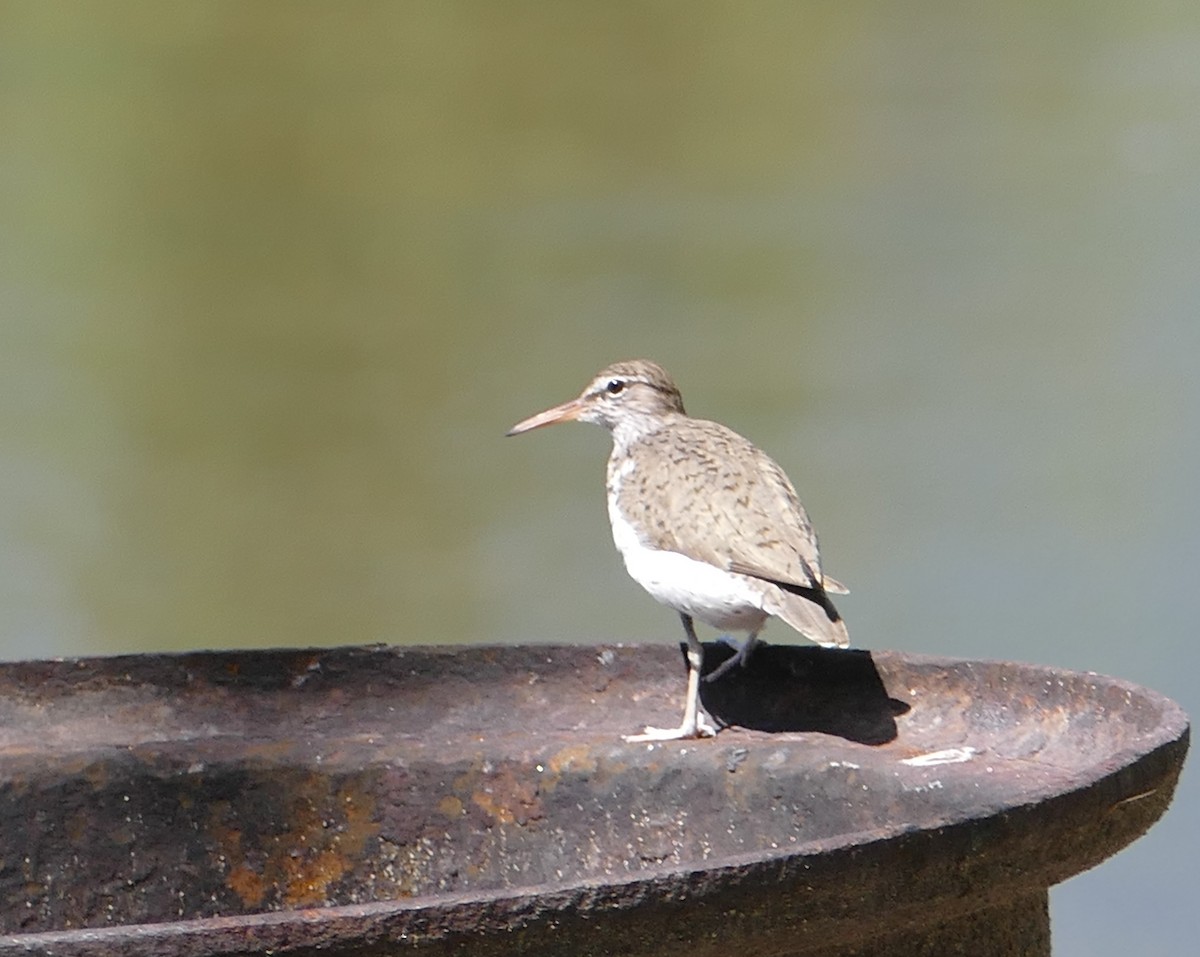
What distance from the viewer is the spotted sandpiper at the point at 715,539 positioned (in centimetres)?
365

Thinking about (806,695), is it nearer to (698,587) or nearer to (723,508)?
(698,587)

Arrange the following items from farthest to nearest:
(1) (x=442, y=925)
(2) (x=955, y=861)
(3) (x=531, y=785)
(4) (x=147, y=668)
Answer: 1. (4) (x=147, y=668)
2. (3) (x=531, y=785)
3. (2) (x=955, y=861)
4. (1) (x=442, y=925)

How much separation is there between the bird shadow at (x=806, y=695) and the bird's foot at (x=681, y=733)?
6cm

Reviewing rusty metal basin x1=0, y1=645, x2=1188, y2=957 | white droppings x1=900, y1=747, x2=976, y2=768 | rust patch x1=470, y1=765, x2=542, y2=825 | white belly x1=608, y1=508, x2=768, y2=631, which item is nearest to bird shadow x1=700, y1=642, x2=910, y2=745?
rusty metal basin x1=0, y1=645, x2=1188, y2=957

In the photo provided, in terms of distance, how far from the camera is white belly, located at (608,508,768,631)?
12.4ft

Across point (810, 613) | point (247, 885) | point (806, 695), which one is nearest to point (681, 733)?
point (806, 695)

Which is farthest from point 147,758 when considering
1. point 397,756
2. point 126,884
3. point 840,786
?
point 840,786

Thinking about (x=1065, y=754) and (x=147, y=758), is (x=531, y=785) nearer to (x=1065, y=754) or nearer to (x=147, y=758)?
(x=147, y=758)

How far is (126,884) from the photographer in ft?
10.4

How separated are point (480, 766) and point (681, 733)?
0.35 m

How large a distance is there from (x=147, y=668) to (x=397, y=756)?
0.51 meters

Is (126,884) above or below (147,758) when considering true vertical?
below

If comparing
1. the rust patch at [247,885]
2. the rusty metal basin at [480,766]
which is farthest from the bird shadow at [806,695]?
the rust patch at [247,885]

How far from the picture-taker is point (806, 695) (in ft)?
11.0
